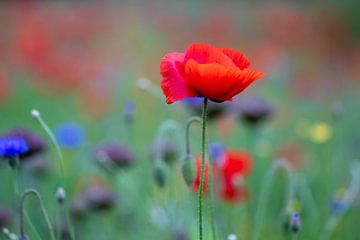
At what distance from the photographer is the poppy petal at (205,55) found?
3.56 feet

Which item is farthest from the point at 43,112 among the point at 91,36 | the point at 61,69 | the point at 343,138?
the point at 343,138

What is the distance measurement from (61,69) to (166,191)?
5.95ft

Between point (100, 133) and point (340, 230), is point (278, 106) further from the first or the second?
point (340, 230)

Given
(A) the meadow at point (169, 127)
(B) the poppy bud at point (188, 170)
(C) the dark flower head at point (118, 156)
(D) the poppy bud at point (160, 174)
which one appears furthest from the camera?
(C) the dark flower head at point (118, 156)

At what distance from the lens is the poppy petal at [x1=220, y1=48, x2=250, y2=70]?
3.64 ft

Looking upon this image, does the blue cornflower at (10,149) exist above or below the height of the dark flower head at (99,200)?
above

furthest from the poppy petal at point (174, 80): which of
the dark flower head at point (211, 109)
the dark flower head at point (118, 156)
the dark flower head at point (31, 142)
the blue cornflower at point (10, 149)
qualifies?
the dark flower head at point (118, 156)

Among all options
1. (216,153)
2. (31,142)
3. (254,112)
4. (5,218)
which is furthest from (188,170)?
(254,112)

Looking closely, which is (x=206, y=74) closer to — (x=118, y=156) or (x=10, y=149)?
(x=10, y=149)

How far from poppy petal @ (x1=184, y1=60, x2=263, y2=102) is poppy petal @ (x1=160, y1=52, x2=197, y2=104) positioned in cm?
3

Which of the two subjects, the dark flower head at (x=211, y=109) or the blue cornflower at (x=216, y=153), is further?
the dark flower head at (x=211, y=109)

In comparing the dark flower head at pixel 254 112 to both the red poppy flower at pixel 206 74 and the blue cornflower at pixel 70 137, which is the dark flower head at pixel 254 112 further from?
the red poppy flower at pixel 206 74

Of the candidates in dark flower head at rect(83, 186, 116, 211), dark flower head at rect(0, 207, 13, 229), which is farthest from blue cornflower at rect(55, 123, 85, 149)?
dark flower head at rect(0, 207, 13, 229)

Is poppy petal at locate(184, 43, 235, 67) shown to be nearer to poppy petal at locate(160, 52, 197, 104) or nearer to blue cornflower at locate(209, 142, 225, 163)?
poppy petal at locate(160, 52, 197, 104)
